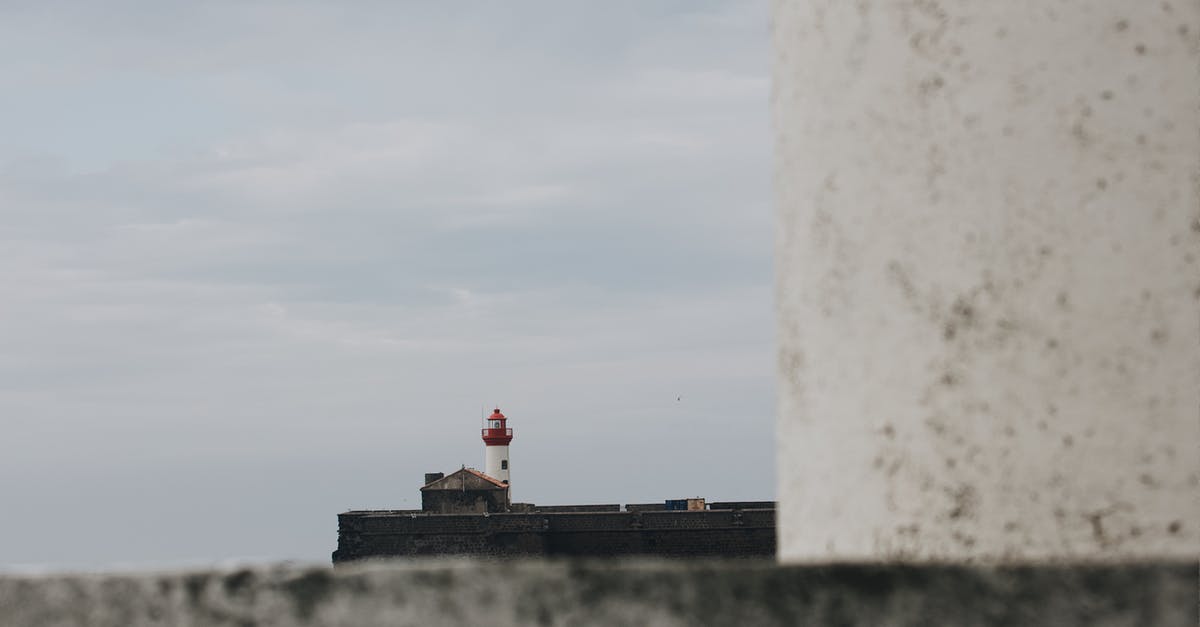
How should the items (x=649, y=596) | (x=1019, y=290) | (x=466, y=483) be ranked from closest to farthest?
(x=649, y=596) → (x=1019, y=290) → (x=466, y=483)

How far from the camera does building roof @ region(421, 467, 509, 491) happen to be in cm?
4294

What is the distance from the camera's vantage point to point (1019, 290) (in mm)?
1525

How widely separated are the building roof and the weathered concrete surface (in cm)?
4170

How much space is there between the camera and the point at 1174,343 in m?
1.52

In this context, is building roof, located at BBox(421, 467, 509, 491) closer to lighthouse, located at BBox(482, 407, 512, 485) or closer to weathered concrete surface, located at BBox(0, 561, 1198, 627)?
lighthouse, located at BBox(482, 407, 512, 485)

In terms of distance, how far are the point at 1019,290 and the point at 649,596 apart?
0.54 meters

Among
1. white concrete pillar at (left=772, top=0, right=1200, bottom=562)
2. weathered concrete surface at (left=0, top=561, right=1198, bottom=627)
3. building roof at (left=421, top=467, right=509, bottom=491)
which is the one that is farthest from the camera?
building roof at (left=421, top=467, right=509, bottom=491)

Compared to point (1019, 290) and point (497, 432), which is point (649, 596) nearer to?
point (1019, 290)

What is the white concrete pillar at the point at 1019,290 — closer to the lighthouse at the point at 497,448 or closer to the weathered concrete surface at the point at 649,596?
the weathered concrete surface at the point at 649,596

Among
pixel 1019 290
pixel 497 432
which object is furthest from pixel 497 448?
pixel 1019 290

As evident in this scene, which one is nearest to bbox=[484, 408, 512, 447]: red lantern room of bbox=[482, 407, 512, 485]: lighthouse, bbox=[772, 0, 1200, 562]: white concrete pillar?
bbox=[482, 407, 512, 485]: lighthouse

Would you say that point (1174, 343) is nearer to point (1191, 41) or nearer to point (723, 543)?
point (1191, 41)

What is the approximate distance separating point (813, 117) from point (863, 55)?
99 mm

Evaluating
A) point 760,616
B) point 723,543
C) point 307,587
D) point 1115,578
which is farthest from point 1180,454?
point 723,543
